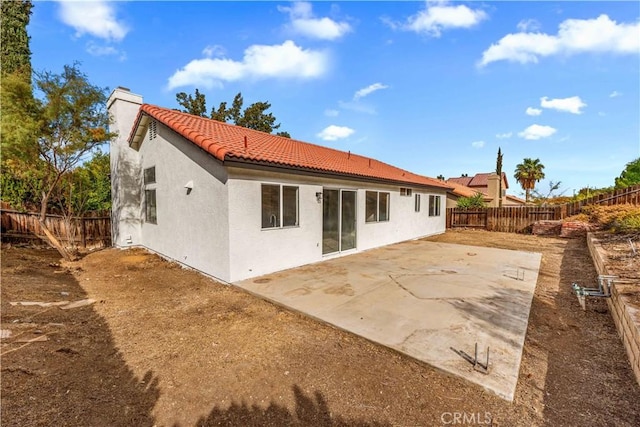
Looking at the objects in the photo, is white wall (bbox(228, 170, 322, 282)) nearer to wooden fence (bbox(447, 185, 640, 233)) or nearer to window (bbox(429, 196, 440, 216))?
window (bbox(429, 196, 440, 216))

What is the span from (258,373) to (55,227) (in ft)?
41.7

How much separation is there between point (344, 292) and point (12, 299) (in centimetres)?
604

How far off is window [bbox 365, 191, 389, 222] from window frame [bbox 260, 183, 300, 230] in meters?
3.59

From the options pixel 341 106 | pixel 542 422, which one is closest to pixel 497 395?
pixel 542 422

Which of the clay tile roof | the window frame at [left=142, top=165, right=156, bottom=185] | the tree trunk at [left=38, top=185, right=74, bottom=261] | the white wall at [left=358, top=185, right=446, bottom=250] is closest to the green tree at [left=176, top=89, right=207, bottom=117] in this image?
the window frame at [left=142, top=165, right=156, bottom=185]

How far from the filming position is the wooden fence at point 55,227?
1095 centimetres

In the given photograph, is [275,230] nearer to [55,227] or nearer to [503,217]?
[55,227]

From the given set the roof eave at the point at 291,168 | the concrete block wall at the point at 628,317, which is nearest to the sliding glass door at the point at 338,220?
the roof eave at the point at 291,168

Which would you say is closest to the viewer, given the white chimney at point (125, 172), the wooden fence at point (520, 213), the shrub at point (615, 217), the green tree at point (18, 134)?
the green tree at point (18, 134)

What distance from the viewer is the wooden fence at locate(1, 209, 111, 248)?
35.9ft

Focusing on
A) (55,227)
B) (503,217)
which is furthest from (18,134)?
(503,217)

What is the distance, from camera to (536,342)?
148 inches

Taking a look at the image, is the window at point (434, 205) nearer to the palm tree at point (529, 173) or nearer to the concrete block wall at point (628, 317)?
the concrete block wall at point (628, 317)

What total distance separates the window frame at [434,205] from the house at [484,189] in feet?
23.5
